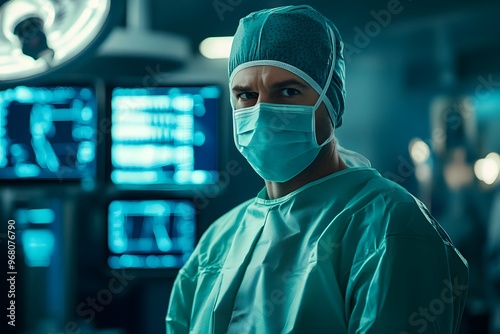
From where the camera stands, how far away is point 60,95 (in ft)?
8.02

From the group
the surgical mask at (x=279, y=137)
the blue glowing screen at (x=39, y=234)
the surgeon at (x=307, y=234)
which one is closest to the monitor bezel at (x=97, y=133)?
the blue glowing screen at (x=39, y=234)

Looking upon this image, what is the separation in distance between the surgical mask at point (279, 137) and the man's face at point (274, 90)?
0.01 meters

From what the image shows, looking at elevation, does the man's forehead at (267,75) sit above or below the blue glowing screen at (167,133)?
above

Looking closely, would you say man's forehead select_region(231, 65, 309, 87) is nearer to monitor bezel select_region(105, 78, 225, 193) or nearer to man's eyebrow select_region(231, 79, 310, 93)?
man's eyebrow select_region(231, 79, 310, 93)

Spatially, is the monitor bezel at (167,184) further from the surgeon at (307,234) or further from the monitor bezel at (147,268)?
the surgeon at (307,234)

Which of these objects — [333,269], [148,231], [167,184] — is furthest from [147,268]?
[333,269]

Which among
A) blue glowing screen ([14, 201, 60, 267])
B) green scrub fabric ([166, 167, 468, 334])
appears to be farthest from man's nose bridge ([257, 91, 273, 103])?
blue glowing screen ([14, 201, 60, 267])

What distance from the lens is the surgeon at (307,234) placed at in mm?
931

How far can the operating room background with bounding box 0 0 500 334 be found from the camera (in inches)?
96.6

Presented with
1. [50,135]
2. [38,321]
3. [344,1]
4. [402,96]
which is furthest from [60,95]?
[402,96]

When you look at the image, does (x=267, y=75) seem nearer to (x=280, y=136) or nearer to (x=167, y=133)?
(x=280, y=136)

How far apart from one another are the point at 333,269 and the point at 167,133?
60.4 inches

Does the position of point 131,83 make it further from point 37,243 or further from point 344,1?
point 344,1

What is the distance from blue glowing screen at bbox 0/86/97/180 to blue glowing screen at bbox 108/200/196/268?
7.8 inches
